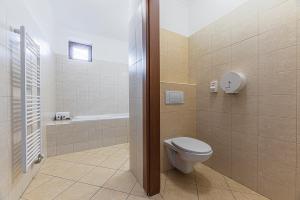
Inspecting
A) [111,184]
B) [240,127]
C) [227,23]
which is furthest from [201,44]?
[111,184]

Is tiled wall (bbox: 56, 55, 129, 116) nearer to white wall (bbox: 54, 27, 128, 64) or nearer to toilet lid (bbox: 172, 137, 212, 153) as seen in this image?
white wall (bbox: 54, 27, 128, 64)

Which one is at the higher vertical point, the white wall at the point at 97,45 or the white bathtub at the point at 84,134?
the white wall at the point at 97,45

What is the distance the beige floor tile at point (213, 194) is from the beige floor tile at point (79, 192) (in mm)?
1049

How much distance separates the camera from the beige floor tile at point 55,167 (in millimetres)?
1823

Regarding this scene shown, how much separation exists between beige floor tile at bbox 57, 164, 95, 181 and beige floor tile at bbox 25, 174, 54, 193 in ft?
0.43

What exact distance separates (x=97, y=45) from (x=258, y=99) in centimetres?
330

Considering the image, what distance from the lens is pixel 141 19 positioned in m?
1.47

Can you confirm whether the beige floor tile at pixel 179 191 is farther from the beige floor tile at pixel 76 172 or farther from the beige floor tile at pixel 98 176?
the beige floor tile at pixel 76 172

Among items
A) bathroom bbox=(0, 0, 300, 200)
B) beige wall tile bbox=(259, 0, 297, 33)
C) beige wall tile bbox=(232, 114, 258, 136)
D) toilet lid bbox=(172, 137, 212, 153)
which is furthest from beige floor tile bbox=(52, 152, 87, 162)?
beige wall tile bbox=(259, 0, 297, 33)

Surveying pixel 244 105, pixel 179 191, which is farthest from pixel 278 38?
pixel 179 191

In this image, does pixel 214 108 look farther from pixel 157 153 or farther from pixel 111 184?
pixel 111 184

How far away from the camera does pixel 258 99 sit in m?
1.40

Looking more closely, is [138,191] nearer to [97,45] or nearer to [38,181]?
[38,181]

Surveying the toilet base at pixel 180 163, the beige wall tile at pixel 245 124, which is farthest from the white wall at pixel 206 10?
the toilet base at pixel 180 163
